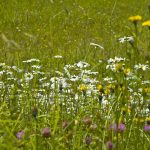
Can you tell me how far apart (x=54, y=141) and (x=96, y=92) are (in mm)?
1414

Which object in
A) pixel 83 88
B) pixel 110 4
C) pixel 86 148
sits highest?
pixel 110 4

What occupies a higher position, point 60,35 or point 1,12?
point 1,12

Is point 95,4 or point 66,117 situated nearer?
point 66,117

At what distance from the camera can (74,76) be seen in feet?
12.1

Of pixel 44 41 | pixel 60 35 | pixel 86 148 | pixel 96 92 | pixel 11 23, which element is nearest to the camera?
pixel 86 148

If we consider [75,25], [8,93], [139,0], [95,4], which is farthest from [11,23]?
[8,93]

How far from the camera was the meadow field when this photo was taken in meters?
2.25

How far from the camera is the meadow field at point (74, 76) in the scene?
225cm

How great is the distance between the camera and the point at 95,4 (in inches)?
608

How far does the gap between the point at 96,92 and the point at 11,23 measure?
8127 mm

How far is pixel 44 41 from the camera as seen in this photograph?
9.12 m

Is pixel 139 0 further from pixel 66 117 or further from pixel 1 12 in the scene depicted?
pixel 66 117

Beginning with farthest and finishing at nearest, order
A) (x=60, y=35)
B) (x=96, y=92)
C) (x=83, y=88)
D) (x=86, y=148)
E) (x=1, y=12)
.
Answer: (x=1, y=12) → (x=60, y=35) → (x=96, y=92) → (x=83, y=88) → (x=86, y=148)

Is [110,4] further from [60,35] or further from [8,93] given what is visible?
[8,93]
